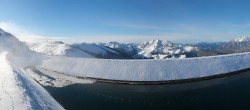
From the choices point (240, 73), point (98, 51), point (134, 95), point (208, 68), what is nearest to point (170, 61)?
point (208, 68)

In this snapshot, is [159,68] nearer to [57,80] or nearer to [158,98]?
[57,80]

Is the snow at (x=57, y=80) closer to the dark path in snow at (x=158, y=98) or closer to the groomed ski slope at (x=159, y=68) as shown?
Result: the dark path in snow at (x=158, y=98)

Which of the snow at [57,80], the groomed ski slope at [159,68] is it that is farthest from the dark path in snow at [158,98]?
the groomed ski slope at [159,68]

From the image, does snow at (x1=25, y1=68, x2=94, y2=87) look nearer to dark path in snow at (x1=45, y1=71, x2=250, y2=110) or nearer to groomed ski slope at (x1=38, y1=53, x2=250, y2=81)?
dark path in snow at (x1=45, y1=71, x2=250, y2=110)

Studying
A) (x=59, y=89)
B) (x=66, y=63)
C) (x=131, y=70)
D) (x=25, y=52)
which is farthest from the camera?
(x=25, y=52)

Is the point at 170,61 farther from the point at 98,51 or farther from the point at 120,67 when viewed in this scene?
the point at 98,51

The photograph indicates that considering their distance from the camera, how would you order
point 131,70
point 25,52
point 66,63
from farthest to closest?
1. point 25,52
2. point 66,63
3. point 131,70
